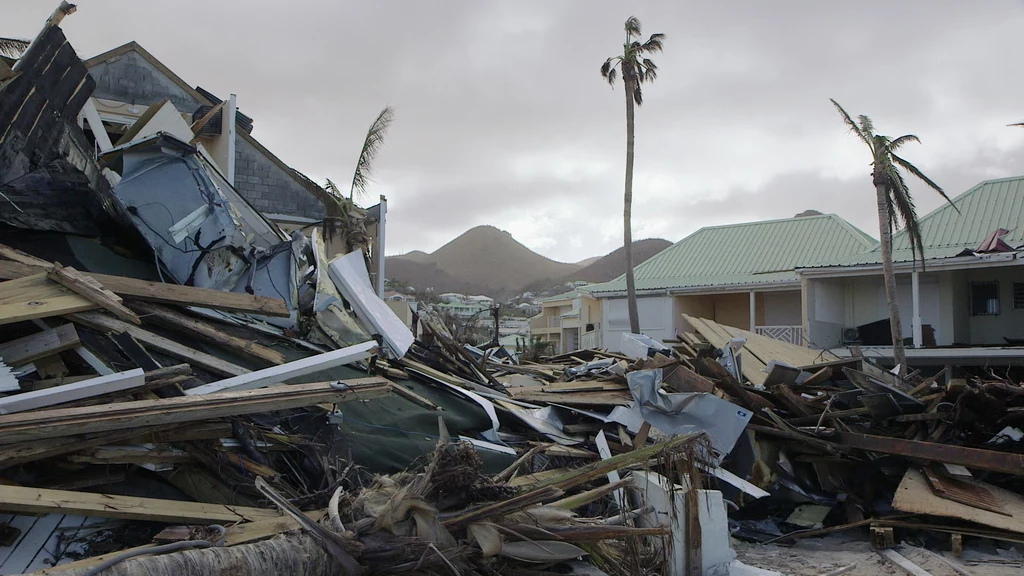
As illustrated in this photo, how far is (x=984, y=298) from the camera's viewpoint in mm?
20547

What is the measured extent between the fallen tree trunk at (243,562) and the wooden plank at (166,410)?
3.03ft

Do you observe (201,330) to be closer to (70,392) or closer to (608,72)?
(70,392)

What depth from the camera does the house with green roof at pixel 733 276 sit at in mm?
24516

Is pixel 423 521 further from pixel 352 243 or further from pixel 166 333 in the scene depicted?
pixel 352 243

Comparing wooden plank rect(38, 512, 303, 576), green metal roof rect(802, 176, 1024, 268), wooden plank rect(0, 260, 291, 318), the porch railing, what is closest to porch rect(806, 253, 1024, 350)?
the porch railing

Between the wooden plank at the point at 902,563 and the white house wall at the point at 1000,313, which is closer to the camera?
the wooden plank at the point at 902,563

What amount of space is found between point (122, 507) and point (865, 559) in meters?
5.34

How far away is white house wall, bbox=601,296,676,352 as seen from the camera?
85.1 ft

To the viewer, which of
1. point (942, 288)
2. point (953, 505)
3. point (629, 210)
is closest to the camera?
point (953, 505)

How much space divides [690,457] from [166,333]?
413 centimetres

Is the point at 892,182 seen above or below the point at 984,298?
above

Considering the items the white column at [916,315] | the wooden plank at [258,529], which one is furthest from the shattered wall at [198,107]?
the white column at [916,315]

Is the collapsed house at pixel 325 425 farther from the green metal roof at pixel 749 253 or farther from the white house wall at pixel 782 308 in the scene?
the green metal roof at pixel 749 253

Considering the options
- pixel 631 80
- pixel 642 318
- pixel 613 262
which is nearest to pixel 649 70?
pixel 631 80
